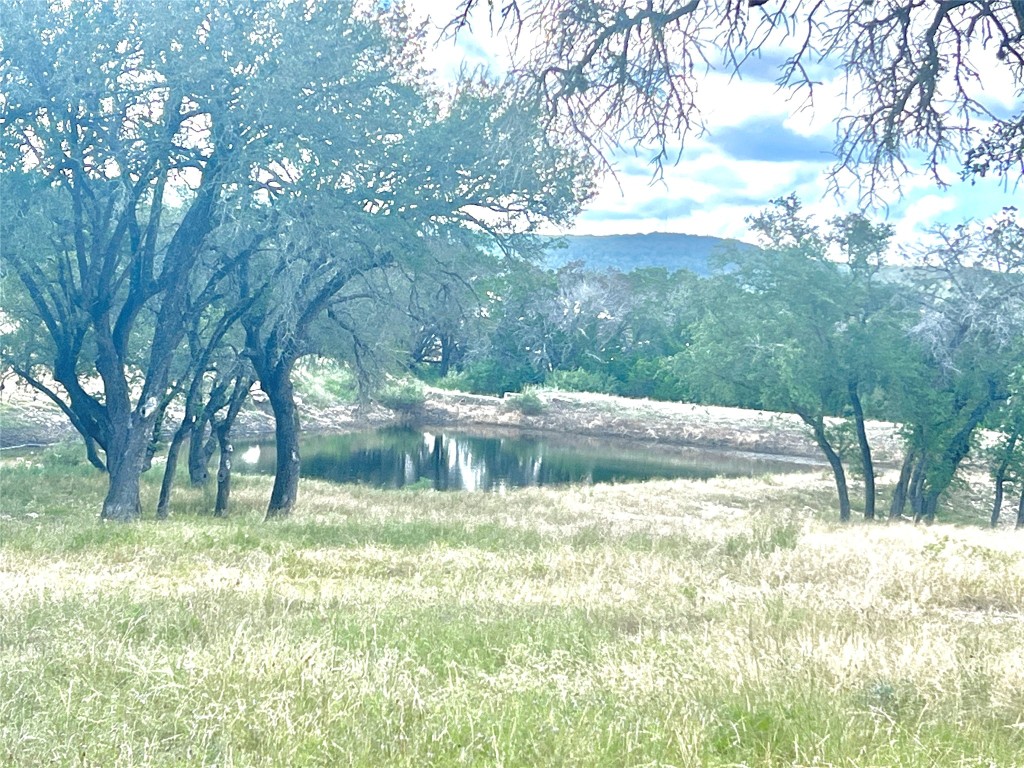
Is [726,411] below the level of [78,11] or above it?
below

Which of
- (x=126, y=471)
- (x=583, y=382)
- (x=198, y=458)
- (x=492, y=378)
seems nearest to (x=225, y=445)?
(x=126, y=471)

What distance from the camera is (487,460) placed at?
146ft

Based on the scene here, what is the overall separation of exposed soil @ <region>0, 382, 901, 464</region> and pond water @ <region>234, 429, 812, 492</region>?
2.69 meters

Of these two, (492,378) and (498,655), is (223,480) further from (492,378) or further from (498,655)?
(492,378)

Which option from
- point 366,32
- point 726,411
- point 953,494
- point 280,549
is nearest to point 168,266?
point 366,32

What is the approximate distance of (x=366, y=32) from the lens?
13.1 metres

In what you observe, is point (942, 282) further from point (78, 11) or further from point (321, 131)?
point (78, 11)

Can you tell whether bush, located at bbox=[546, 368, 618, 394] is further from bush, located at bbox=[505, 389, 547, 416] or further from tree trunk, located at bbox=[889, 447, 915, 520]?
tree trunk, located at bbox=[889, 447, 915, 520]

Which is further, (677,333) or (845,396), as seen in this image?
(677,333)

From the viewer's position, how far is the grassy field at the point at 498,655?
11.6ft

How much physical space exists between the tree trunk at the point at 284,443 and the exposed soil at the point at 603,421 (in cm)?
3043

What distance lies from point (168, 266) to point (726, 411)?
5363cm

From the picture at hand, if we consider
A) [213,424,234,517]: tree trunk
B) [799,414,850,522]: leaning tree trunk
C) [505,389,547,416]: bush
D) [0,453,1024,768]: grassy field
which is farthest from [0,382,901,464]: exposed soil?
[0,453,1024,768]: grassy field

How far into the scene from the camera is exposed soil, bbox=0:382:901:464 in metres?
51.4
